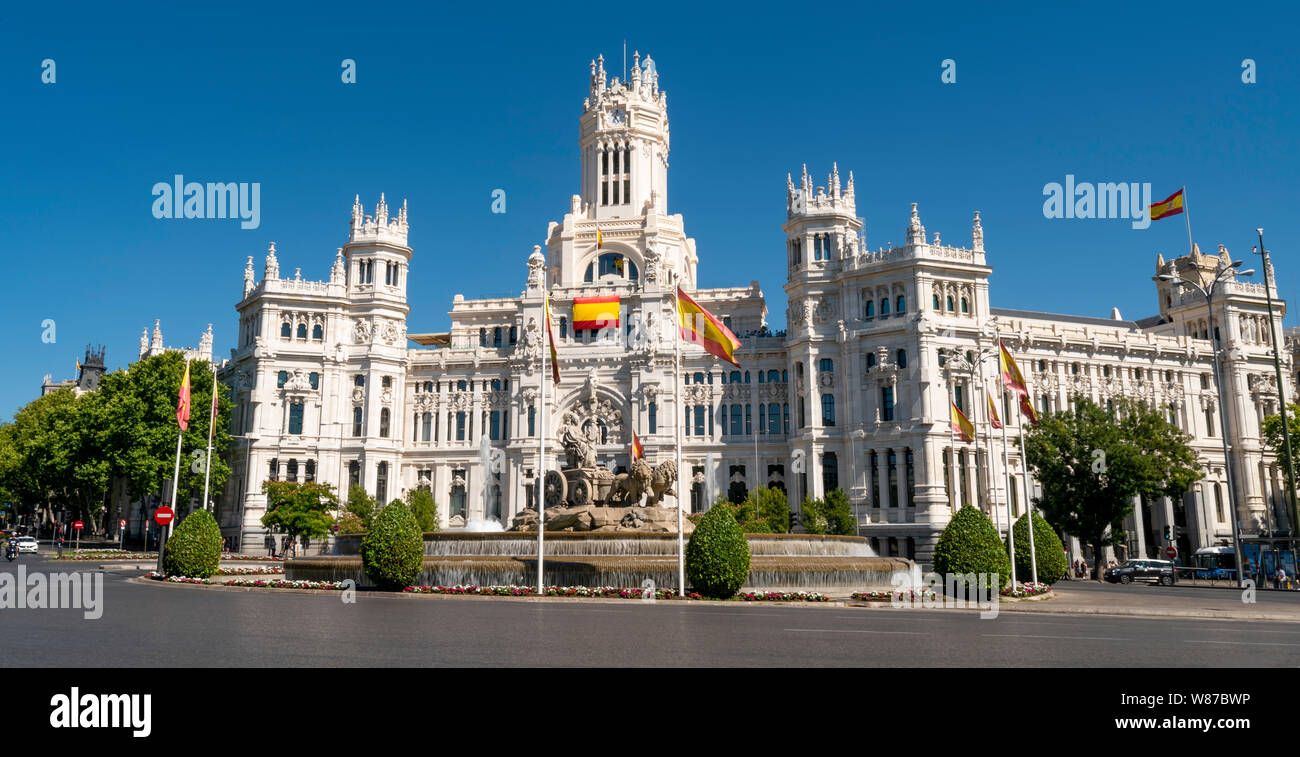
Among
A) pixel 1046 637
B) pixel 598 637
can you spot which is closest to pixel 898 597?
pixel 1046 637

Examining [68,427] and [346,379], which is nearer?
[68,427]

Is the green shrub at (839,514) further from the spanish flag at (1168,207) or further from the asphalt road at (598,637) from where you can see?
the asphalt road at (598,637)

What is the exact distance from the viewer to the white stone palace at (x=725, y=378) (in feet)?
233

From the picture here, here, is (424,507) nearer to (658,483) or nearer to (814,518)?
(814,518)

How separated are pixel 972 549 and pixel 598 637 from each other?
60.7 feet

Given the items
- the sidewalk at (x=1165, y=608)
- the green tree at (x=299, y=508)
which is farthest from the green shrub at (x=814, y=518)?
the green tree at (x=299, y=508)

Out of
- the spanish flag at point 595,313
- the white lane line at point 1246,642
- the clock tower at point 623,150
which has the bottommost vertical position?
the white lane line at point 1246,642

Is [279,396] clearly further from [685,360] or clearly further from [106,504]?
[106,504]

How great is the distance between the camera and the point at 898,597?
28844mm

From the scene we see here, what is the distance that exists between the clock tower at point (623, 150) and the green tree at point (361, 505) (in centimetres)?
3848

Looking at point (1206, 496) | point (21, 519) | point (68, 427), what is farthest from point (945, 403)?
point (21, 519)

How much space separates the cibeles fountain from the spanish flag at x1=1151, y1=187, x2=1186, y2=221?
2896 cm

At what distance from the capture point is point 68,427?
76125 millimetres
